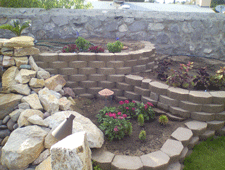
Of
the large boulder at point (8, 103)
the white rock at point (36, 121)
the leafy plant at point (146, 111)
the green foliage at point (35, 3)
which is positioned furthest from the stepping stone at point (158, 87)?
the green foliage at point (35, 3)

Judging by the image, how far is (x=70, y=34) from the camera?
658 centimetres

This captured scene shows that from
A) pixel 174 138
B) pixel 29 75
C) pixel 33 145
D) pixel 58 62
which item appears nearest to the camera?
pixel 33 145

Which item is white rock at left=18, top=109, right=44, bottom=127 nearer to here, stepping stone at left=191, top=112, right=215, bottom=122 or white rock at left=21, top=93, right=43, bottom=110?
white rock at left=21, top=93, right=43, bottom=110

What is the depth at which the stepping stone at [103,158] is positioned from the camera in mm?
2895

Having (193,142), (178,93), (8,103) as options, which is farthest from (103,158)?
(8,103)

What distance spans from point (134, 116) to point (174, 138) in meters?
1.01

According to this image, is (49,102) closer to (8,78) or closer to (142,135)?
(8,78)

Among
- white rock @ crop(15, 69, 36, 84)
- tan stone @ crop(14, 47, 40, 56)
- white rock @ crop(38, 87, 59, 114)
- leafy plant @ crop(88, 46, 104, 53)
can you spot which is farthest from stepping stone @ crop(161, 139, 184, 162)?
tan stone @ crop(14, 47, 40, 56)

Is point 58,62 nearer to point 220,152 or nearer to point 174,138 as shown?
point 174,138

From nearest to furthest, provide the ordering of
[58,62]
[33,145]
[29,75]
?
1. [33,145]
2. [29,75]
3. [58,62]

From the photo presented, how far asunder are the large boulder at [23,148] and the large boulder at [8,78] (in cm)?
120

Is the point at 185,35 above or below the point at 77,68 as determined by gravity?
above

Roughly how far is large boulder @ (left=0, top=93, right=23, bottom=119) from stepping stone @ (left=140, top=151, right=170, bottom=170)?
105 inches

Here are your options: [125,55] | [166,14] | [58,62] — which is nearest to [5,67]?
[58,62]
